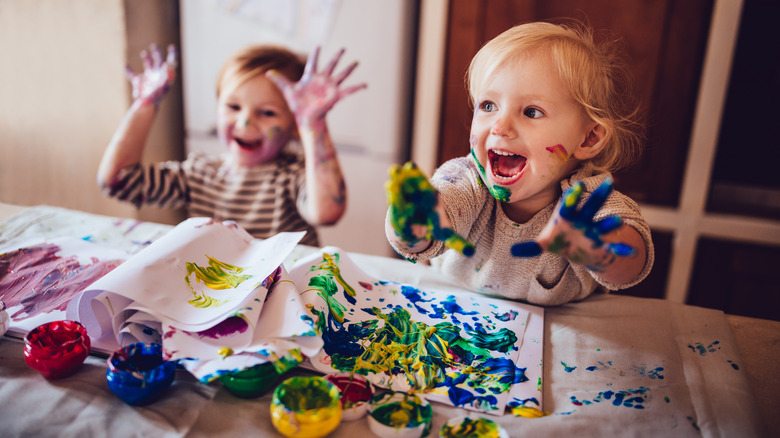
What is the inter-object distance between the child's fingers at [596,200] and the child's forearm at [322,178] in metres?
0.64

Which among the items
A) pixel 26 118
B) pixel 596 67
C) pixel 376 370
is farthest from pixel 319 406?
pixel 26 118

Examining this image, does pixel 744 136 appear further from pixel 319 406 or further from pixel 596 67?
pixel 319 406

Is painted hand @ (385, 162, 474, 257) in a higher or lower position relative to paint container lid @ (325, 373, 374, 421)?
higher

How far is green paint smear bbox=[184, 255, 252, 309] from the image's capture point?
2.23 feet

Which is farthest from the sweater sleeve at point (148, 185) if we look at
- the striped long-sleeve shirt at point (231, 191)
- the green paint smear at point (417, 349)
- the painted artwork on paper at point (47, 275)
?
the green paint smear at point (417, 349)

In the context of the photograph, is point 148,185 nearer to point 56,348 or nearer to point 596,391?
point 56,348

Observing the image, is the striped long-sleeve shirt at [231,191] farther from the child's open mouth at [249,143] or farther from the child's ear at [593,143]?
the child's ear at [593,143]

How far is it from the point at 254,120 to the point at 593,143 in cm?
80

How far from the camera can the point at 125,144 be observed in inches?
50.7

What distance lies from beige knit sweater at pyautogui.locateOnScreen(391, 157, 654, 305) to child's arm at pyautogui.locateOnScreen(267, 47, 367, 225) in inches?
12.5

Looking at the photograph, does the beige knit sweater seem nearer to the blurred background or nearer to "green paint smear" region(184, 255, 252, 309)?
"green paint smear" region(184, 255, 252, 309)

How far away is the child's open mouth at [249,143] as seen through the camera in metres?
1.29

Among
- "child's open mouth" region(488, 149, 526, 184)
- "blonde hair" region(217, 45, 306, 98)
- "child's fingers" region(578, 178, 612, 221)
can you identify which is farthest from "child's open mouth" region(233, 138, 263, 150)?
"child's fingers" region(578, 178, 612, 221)

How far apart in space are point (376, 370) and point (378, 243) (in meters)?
1.30
